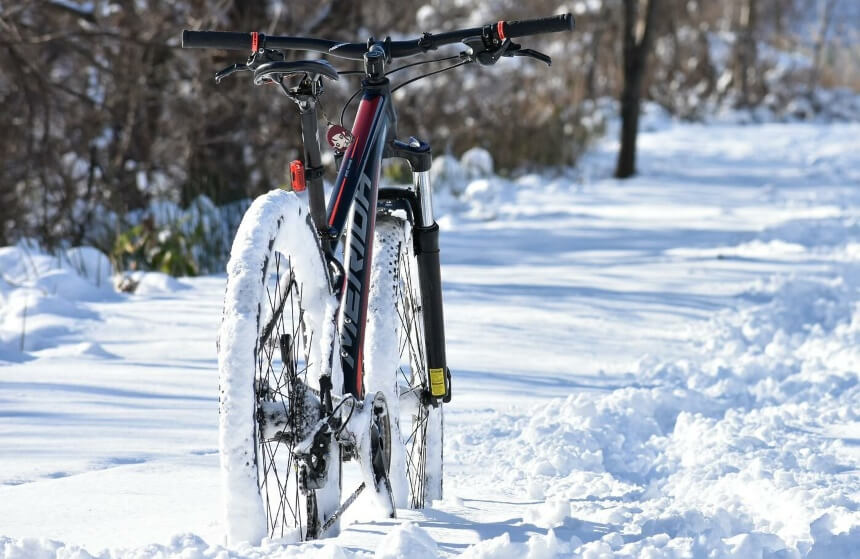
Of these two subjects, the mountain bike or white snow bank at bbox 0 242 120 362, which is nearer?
the mountain bike

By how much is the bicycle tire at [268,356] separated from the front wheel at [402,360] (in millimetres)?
206

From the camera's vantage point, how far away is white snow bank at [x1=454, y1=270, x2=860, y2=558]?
96.7 inches

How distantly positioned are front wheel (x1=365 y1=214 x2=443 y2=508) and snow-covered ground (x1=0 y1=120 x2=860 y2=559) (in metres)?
0.10

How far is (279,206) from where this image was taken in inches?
84.7

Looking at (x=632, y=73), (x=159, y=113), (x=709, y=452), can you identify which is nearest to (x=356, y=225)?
(x=709, y=452)

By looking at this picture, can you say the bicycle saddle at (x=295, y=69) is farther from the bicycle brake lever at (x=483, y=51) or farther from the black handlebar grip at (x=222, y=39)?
the bicycle brake lever at (x=483, y=51)

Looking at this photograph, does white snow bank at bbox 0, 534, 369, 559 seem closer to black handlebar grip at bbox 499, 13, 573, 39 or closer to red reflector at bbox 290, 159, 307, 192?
red reflector at bbox 290, 159, 307, 192

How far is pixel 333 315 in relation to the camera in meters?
2.34

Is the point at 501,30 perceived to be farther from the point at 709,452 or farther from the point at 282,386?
the point at 709,452

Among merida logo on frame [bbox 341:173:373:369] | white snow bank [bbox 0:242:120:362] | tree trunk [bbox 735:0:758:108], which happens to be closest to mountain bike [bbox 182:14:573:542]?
merida logo on frame [bbox 341:173:373:369]

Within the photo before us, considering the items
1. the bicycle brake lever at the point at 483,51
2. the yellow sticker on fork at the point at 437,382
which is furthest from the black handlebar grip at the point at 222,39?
the yellow sticker on fork at the point at 437,382

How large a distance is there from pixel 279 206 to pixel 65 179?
5.70 meters

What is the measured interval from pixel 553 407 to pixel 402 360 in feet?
3.14

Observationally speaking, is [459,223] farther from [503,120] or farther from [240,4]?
[503,120]
